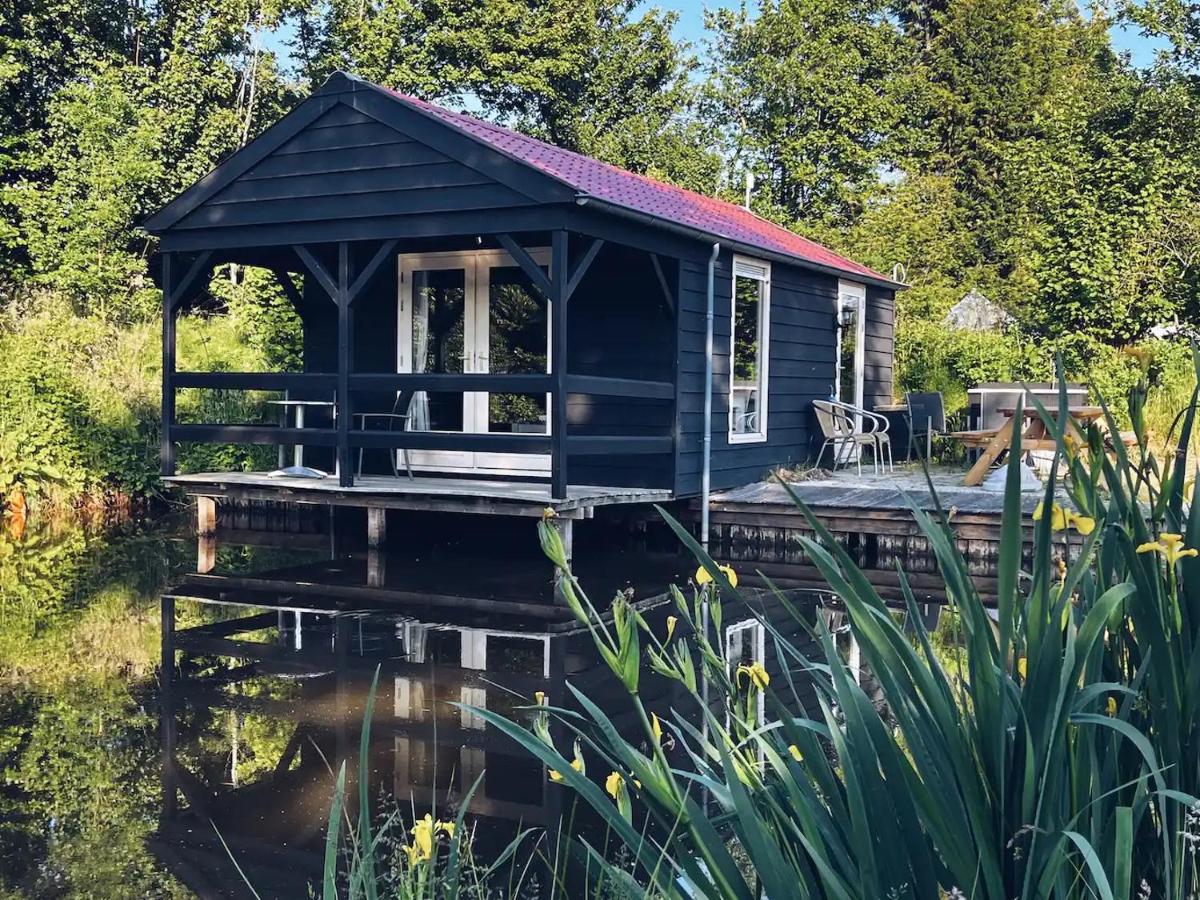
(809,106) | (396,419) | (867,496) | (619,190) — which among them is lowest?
(867,496)

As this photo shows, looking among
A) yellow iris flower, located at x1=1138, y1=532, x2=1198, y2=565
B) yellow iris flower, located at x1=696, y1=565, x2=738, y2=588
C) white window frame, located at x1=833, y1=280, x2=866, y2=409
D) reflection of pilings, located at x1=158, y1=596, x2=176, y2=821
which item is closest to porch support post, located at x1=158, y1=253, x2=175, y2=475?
reflection of pilings, located at x1=158, y1=596, x2=176, y2=821

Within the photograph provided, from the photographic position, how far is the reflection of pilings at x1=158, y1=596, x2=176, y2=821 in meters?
4.10

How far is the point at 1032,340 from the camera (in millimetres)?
17297

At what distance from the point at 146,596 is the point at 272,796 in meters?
4.69

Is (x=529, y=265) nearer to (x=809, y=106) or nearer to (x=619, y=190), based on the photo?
(x=619, y=190)

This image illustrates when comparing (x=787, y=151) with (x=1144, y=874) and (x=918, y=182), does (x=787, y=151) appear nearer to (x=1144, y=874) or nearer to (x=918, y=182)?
(x=918, y=182)

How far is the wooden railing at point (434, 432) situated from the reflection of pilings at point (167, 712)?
257 centimetres

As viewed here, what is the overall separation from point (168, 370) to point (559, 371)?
4227mm

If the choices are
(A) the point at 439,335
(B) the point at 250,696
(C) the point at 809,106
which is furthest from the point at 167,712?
(C) the point at 809,106

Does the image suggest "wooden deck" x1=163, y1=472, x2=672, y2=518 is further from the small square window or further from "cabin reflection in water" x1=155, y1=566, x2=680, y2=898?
the small square window

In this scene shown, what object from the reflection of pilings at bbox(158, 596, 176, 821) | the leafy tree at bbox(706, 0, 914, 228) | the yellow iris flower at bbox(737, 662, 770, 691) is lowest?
the reflection of pilings at bbox(158, 596, 176, 821)

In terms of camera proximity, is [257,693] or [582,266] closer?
[257,693]

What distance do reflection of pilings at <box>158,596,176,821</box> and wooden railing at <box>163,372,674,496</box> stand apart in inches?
101

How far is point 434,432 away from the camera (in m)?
10.1
